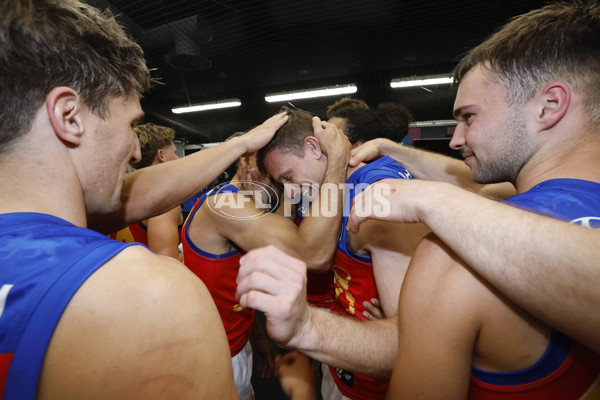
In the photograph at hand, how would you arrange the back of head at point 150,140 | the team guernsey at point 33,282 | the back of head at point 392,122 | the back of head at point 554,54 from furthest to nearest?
1. the back of head at point 150,140
2. the back of head at point 392,122
3. the back of head at point 554,54
4. the team guernsey at point 33,282

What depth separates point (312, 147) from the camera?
214cm

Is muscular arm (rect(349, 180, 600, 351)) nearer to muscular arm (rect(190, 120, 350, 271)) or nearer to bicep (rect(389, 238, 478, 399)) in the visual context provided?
bicep (rect(389, 238, 478, 399))

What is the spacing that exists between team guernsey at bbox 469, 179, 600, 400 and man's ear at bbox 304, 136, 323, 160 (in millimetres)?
1508

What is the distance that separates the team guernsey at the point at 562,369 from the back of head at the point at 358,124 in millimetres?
1991

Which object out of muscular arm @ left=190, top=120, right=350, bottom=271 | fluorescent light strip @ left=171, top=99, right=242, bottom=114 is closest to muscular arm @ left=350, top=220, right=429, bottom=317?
muscular arm @ left=190, top=120, right=350, bottom=271

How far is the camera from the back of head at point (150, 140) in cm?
320

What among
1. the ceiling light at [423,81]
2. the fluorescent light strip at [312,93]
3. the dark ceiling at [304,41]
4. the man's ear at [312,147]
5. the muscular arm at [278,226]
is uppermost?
the dark ceiling at [304,41]

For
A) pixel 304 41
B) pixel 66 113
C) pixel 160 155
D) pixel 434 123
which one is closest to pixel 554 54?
pixel 66 113

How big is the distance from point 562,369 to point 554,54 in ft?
3.49

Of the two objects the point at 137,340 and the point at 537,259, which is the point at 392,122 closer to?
the point at 537,259

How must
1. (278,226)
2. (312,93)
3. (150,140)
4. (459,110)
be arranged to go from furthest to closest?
(312,93) → (150,140) → (278,226) → (459,110)

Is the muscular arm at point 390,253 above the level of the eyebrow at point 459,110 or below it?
below

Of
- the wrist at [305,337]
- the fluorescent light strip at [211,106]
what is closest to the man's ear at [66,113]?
the wrist at [305,337]

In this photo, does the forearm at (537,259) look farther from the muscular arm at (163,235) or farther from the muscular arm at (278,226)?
the muscular arm at (163,235)
